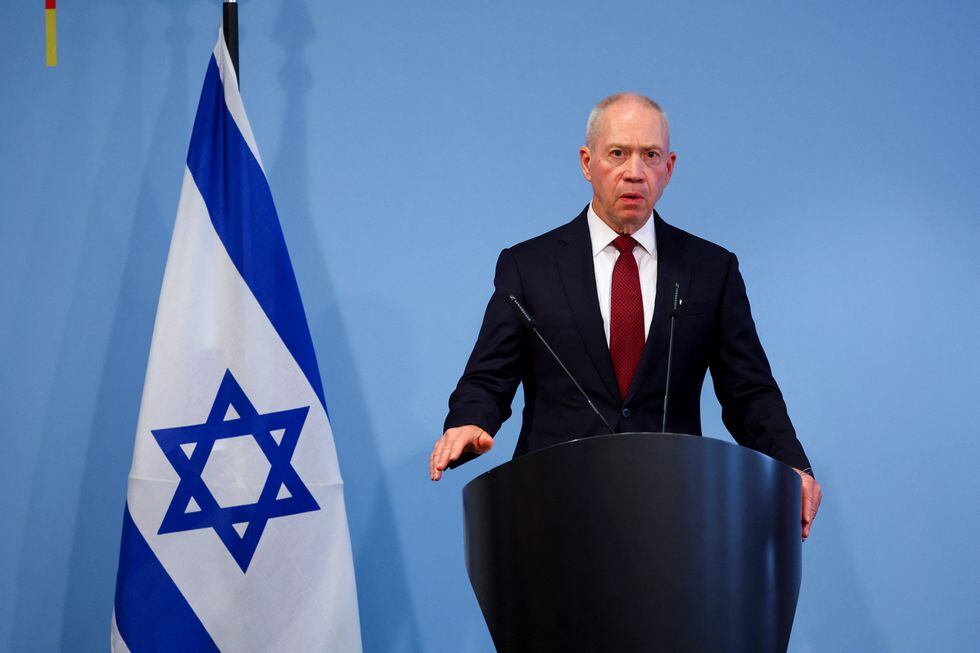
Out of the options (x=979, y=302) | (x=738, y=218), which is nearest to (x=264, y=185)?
(x=738, y=218)

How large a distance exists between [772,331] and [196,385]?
5.32 feet

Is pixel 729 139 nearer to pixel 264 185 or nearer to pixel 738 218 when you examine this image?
pixel 738 218

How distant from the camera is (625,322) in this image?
2.22 meters

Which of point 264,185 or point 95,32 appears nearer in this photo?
point 264,185

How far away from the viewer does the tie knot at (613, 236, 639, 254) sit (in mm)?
2305

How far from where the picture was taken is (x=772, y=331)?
122 inches

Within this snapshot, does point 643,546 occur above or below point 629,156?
below

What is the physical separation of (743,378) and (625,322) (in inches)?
10.7

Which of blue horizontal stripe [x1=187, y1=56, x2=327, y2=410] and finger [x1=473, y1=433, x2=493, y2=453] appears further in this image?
blue horizontal stripe [x1=187, y1=56, x2=327, y2=410]

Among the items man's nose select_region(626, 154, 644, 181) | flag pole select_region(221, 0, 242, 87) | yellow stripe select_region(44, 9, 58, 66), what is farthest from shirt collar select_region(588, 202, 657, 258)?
yellow stripe select_region(44, 9, 58, 66)

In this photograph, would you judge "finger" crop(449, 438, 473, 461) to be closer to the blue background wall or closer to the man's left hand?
the man's left hand

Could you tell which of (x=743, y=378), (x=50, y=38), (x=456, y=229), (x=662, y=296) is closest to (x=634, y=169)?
(x=662, y=296)

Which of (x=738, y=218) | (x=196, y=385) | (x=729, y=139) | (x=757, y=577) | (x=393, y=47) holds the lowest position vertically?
(x=757, y=577)

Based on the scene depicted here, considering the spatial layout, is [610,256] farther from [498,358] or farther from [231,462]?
[231,462]
